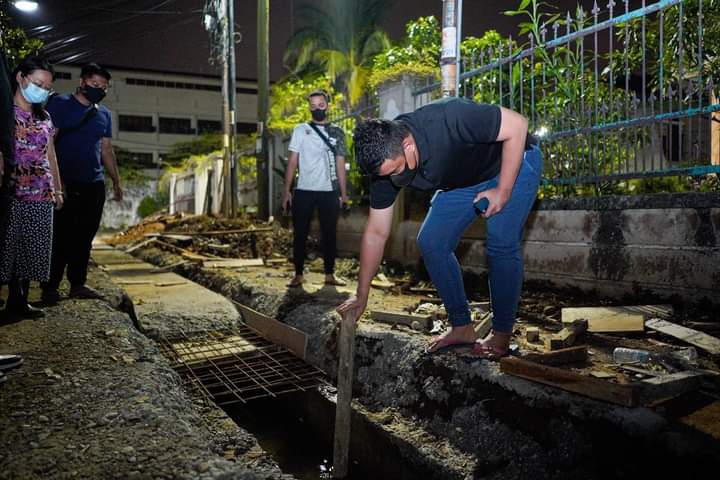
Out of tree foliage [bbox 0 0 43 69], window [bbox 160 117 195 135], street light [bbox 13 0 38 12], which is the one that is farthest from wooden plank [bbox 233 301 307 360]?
window [bbox 160 117 195 135]

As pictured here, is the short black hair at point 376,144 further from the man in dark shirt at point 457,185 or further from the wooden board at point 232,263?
the wooden board at point 232,263

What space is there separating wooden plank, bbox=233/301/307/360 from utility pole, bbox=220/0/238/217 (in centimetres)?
813

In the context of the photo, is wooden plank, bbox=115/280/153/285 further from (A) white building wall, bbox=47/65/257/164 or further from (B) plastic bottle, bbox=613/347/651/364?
(A) white building wall, bbox=47/65/257/164

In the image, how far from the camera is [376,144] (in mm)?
1942

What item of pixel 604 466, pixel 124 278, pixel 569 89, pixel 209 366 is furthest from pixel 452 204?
pixel 124 278

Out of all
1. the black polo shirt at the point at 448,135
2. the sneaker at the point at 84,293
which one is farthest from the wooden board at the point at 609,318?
the sneaker at the point at 84,293

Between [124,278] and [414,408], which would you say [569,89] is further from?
[124,278]

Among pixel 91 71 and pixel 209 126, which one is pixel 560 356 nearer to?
pixel 91 71

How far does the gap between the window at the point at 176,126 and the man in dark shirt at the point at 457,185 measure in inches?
1498

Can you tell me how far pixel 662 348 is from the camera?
284 cm

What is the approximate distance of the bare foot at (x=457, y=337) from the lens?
2762 millimetres

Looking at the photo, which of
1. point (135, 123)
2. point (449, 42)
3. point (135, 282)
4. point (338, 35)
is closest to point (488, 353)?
point (449, 42)

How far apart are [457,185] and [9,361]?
2340 millimetres

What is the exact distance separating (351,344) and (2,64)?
7.42ft
